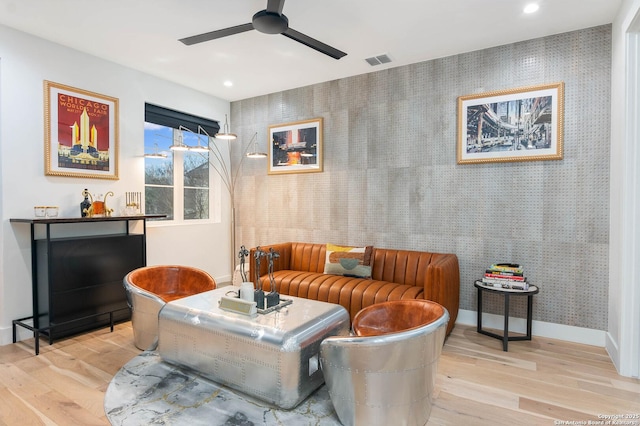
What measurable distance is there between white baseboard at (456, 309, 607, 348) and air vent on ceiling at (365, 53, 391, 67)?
289 cm

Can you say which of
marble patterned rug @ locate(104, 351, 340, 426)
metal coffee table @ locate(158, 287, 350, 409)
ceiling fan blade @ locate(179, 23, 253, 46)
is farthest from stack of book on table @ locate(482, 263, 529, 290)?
ceiling fan blade @ locate(179, 23, 253, 46)

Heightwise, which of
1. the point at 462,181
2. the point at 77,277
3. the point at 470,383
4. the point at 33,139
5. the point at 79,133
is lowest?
the point at 470,383

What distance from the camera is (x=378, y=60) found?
3.97m

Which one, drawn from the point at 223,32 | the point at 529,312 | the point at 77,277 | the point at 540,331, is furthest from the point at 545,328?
the point at 77,277

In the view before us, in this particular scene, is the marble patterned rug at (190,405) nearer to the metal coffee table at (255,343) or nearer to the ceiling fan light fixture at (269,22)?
the metal coffee table at (255,343)

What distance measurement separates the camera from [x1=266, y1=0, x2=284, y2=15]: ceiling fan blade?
2.38 m

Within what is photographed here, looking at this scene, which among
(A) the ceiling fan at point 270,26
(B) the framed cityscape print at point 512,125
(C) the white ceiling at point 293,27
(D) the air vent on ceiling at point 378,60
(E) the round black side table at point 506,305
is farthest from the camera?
(D) the air vent on ceiling at point 378,60

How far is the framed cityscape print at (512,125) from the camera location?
132 inches

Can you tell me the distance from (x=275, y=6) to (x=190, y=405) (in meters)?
2.72

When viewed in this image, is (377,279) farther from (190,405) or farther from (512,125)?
(190,405)

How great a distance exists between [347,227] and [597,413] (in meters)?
2.92

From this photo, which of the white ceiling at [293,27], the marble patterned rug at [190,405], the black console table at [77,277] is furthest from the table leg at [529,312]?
the black console table at [77,277]

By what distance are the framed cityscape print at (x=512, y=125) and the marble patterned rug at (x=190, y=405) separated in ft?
9.33

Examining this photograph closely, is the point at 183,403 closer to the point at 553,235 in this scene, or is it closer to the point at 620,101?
the point at 553,235
